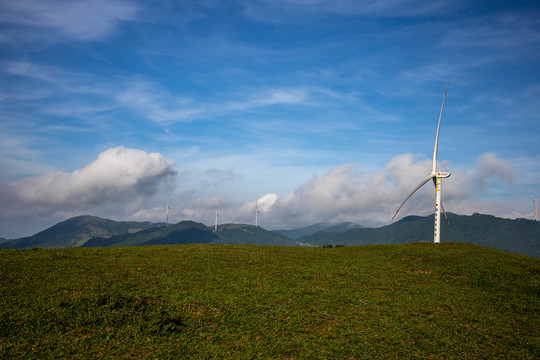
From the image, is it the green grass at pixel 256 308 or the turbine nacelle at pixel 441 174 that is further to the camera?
the turbine nacelle at pixel 441 174

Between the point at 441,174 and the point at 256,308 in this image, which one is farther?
the point at 441,174

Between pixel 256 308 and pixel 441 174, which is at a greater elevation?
pixel 441 174

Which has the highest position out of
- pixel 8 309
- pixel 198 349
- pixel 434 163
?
pixel 434 163

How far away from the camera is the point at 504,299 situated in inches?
1261

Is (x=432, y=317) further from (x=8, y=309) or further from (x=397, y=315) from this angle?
(x=8, y=309)

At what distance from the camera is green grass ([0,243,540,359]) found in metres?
20.9

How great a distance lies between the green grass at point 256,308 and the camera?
20875mm

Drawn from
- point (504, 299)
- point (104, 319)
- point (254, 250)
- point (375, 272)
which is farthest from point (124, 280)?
point (504, 299)

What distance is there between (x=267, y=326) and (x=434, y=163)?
Answer: 2095 inches

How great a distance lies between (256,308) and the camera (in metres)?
26.2

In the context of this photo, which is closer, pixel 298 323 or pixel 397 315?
pixel 298 323

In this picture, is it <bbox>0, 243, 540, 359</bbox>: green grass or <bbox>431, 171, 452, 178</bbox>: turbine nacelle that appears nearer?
<bbox>0, 243, 540, 359</bbox>: green grass

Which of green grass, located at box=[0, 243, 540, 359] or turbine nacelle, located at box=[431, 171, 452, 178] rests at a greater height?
turbine nacelle, located at box=[431, 171, 452, 178]

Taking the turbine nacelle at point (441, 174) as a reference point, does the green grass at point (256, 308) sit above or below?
below
